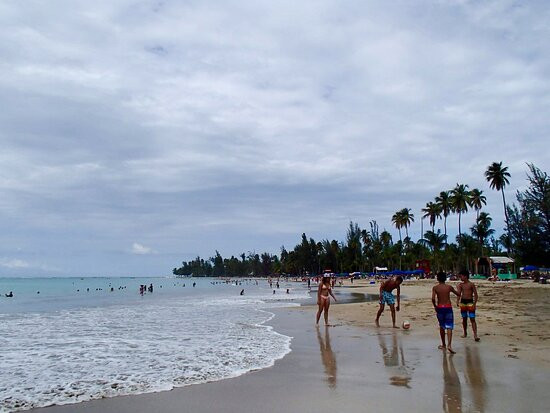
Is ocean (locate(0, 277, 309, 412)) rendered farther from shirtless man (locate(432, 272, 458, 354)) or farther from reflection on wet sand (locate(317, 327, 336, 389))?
shirtless man (locate(432, 272, 458, 354))

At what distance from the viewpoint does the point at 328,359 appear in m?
9.66

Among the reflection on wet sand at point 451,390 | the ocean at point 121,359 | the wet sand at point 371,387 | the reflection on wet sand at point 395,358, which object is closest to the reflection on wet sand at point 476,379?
the wet sand at point 371,387

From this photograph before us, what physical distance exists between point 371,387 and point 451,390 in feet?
3.76

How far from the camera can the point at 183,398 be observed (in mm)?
6984

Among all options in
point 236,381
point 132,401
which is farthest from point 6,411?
point 236,381

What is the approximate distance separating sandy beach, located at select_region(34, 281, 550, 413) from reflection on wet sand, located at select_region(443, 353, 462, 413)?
1 cm

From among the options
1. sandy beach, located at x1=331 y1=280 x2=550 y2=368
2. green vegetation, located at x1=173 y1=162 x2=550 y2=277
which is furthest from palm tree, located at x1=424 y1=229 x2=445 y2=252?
sandy beach, located at x1=331 y1=280 x2=550 y2=368

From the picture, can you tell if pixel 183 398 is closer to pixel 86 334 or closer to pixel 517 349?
pixel 517 349

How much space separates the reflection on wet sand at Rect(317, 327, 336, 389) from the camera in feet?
25.3

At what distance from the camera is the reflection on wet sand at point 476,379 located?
6023mm

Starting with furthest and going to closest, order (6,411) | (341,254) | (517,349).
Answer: (341,254) < (517,349) < (6,411)

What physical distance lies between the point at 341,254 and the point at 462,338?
120020 mm

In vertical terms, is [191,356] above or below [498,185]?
below

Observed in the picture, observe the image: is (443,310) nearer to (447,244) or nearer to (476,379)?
(476,379)
